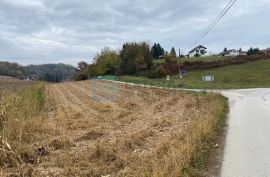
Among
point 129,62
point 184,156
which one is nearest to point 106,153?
point 184,156

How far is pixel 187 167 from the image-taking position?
8328mm

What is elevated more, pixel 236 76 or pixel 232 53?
pixel 232 53

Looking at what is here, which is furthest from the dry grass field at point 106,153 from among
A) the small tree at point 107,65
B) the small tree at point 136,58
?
the small tree at point 107,65

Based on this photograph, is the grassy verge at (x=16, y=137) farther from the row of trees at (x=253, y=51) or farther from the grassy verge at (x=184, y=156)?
the row of trees at (x=253, y=51)

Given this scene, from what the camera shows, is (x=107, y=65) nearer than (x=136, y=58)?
No

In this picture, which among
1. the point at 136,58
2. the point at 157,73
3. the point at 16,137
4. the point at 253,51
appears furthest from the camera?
the point at 253,51

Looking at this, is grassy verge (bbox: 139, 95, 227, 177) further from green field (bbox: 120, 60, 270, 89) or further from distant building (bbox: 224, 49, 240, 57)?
distant building (bbox: 224, 49, 240, 57)

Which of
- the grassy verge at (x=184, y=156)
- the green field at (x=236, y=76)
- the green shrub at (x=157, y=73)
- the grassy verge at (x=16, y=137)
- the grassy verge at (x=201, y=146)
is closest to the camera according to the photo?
the grassy verge at (x=184, y=156)

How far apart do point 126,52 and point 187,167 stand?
91.9 metres

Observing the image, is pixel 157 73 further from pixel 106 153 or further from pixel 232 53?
pixel 232 53

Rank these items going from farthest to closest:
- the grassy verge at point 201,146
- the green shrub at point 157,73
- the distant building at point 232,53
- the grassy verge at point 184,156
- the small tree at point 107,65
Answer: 1. the distant building at point 232,53
2. the small tree at point 107,65
3. the green shrub at point 157,73
4. the grassy verge at point 201,146
5. the grassy verge at point 184,156

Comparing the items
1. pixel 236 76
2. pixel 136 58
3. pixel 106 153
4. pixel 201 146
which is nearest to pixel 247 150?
pixel 201 146

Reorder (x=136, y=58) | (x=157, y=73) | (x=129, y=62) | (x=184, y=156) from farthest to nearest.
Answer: (x=129, y=62) < (x=136, y=58) < (x=157, y=73) < (x=184, y=156)

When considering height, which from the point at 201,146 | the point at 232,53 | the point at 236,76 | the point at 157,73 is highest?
the point at 232,53
